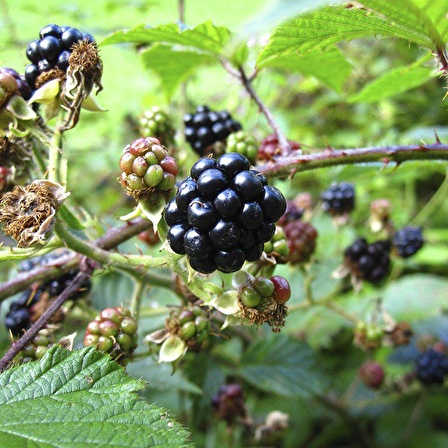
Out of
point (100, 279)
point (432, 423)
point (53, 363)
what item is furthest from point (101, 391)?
point (432, 423)

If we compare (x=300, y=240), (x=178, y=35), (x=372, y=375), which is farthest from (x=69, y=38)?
(x=372, y=375)

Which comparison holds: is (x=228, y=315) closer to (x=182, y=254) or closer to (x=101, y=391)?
(x=182, y=254)

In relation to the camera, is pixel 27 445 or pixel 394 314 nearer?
pixel 27 445

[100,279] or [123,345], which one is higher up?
[123,345]

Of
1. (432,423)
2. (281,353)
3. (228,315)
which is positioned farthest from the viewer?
(432,423)

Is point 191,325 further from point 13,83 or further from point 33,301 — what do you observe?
point 13,83

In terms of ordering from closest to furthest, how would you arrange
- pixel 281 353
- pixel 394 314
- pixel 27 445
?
1. pixel 27 445
2. pixel 281 353
3. pixel 394 314

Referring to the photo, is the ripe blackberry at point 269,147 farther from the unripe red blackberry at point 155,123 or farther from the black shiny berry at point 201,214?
the black shiny berry at point 201,214
